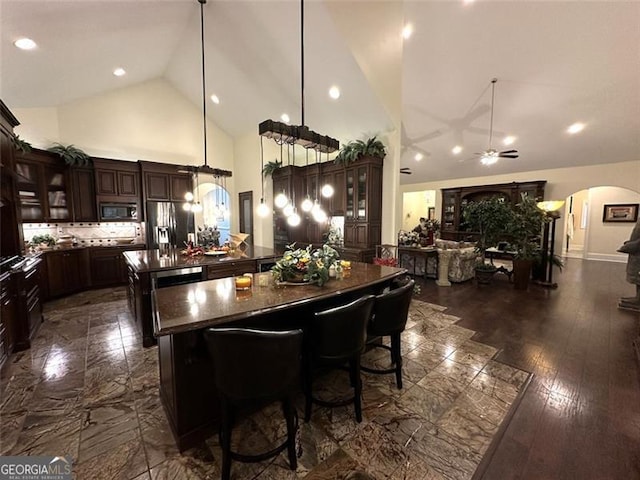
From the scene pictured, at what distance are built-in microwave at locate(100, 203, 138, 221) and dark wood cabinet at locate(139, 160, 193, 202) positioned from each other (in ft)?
1.30

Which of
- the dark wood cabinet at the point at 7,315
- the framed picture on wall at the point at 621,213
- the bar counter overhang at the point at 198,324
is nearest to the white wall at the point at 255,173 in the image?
the dark wood cabinet at the point at 7,315

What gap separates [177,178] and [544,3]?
24.7 feet

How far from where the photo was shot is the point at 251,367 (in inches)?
56.0

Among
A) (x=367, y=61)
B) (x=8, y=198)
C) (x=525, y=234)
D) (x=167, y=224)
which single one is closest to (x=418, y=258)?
(x=525, y=234)

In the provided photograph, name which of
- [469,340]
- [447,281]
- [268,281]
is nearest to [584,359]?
[469,340]

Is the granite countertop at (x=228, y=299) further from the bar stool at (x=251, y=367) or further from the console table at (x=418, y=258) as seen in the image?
the console table at (x=418, y=258)

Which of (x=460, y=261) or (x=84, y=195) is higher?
(x=84, y=195)

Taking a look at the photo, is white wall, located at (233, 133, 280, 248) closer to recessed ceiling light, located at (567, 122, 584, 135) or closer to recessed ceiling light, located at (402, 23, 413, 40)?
recessed ceiling light, located at (402, 23, 413, 40)

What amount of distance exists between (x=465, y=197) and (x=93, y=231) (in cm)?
1114

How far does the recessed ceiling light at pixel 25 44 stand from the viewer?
323 centimetres

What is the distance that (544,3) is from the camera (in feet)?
11.9

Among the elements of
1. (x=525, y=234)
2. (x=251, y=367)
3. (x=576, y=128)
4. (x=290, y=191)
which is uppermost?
(x=576, y=128)

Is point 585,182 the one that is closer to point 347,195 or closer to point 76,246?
point 347,195

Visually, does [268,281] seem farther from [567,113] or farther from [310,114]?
[567,113]
